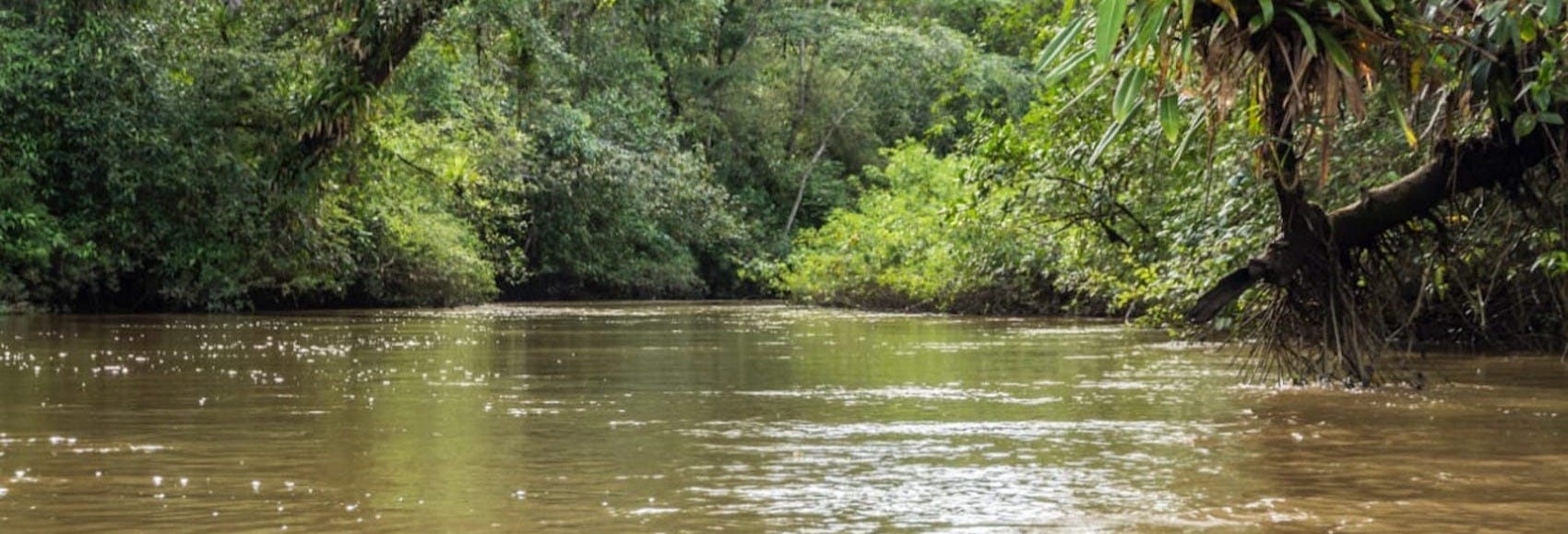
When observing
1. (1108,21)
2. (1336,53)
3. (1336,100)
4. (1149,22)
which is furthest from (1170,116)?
(1108,21)

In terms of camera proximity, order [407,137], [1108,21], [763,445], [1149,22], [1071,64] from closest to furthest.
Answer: [1108,21] < [1149,22] < [1071,64] < [763,445] < [407,137]

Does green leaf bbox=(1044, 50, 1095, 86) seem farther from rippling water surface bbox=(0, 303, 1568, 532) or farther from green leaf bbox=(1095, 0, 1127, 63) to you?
rippling water surface bbox=(0, 303, 1568, 532)

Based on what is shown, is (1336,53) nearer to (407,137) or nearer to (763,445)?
(763,445)

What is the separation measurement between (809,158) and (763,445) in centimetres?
4278

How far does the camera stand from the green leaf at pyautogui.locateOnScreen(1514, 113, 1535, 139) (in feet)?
28.3

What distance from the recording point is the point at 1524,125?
341 inches

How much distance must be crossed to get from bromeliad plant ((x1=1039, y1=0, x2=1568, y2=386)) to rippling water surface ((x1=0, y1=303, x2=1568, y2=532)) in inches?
23.4

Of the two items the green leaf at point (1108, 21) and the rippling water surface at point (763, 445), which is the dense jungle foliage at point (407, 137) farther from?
the green leaf at point (1108, 21)

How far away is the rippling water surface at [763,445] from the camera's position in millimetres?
5195

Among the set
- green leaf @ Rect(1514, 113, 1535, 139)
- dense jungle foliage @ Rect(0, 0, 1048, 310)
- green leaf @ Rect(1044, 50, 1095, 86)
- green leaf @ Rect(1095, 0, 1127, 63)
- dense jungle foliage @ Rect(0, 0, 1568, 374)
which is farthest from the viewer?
dense jungle foliage @ Rect(0, 0, 1048, 310)

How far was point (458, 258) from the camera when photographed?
101 feet

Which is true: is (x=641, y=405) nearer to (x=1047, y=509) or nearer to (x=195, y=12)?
Result: (x=1047, y=509)

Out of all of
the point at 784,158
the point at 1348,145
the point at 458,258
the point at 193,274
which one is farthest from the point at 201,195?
the point at 784,158

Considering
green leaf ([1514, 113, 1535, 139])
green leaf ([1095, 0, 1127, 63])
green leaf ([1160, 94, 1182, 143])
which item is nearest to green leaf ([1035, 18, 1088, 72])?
green leaf ([1160, 94, 1182, 143])
